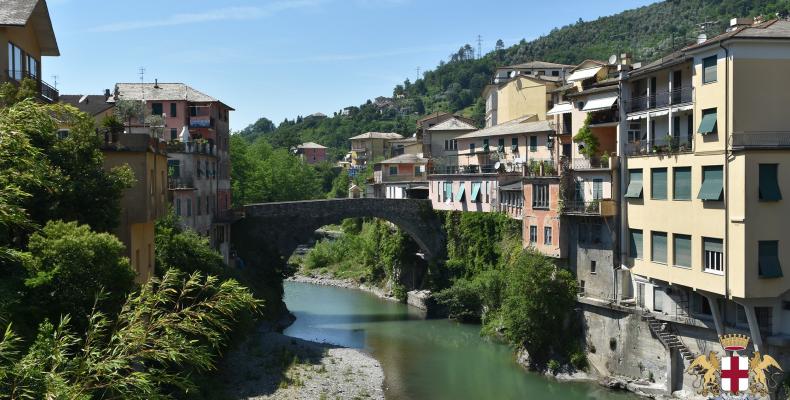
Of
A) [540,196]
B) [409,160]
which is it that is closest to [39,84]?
[540,196]

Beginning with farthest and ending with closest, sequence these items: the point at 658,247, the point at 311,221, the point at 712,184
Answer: the point at 311,221 < the point at 658,247 < the point at 712,184

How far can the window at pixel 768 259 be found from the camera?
2397cm

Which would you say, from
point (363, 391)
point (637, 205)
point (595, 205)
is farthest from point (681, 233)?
point (363, 391)

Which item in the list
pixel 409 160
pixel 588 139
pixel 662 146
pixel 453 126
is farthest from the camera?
pixel 409 160

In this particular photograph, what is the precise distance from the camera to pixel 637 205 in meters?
29.8

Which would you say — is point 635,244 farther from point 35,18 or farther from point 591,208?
point 35,18

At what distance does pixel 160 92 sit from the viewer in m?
45.7

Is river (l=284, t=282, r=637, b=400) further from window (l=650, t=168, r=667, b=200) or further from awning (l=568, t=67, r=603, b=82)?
awning (l=568, t=67, r=603, b=82)

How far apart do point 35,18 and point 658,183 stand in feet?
67.6

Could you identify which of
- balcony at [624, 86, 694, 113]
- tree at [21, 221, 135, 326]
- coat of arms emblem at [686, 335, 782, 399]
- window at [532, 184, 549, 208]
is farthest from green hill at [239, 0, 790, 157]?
tree at [21, 221, 135, 326]

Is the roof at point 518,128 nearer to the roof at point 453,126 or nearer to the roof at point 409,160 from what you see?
the roof at point 453,126

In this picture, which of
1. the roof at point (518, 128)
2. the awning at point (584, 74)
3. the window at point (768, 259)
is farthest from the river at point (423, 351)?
the awning at point (584, 74)

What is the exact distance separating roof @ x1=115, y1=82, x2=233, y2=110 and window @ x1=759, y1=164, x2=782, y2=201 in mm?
29857

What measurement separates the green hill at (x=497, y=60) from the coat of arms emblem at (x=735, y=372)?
313 feet
